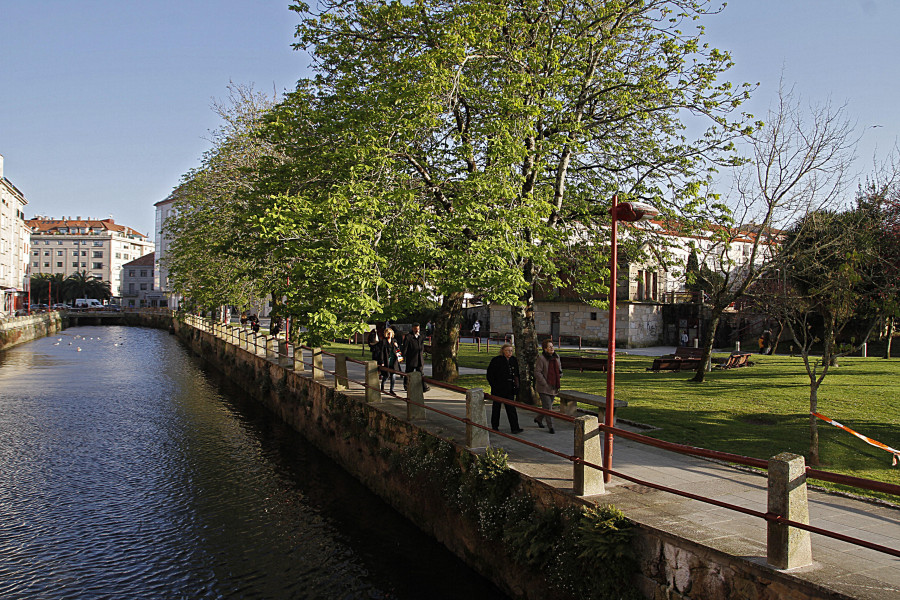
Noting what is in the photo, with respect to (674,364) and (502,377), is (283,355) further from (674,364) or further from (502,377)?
(674,364)

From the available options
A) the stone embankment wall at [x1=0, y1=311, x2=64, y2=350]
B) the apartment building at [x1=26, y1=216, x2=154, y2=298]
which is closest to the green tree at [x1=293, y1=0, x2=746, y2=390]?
the stone embankment wall at [x1=0, y1=311, x2=64, y2=350]

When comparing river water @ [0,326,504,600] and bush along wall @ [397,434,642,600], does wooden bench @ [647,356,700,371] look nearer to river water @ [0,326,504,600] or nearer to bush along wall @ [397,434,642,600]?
river water @ [0,326,504,600]

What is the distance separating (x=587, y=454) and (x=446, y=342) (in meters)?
11.6

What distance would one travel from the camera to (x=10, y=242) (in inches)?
2820

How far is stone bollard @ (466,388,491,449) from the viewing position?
364 inches

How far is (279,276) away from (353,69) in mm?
6390

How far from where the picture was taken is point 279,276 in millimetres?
19016

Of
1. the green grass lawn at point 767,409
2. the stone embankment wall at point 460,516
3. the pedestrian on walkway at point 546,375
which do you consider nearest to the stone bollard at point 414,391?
the stone embankment wall at point 460,516

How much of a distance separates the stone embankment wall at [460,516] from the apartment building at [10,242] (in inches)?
2407

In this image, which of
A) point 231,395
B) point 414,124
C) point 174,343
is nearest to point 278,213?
point 414,124

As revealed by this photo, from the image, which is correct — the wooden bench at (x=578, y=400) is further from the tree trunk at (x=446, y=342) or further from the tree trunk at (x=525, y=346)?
the tree trunk at (x=446, y=342)

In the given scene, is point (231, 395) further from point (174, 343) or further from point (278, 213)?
point (174, 343)

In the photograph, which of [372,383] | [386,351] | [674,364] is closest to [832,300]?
[372,383]

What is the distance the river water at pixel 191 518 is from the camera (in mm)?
8805
